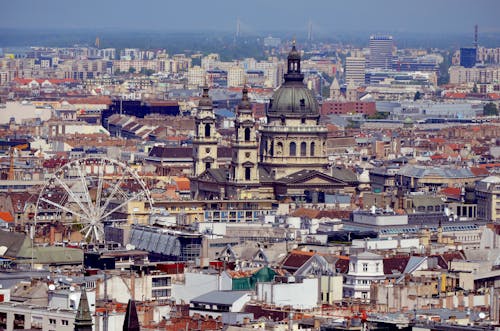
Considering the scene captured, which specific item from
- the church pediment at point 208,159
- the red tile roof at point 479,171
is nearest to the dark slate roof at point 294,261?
the church pediment at point 208,159

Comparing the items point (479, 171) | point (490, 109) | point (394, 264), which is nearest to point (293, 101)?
point (479, 171)

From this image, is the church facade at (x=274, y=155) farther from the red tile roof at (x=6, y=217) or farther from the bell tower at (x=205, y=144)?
the red tile roof at (x=6, y=217)

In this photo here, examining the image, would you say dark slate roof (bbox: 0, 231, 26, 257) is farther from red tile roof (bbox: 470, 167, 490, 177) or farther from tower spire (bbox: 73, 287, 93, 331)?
red tile roof (bbox: 470, 167, 490, 177)

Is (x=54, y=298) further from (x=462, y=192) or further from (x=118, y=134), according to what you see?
(x=118, y=134)

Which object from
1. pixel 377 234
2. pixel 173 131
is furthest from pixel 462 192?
pixel 173 131

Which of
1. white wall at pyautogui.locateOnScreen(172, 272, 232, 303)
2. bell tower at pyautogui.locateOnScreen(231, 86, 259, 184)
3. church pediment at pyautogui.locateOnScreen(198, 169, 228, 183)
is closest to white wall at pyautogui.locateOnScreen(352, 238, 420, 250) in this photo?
white wall at pyautogui.locateOnScreen(172, 272, 232, 303)

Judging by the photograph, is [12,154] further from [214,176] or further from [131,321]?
[131,321]
